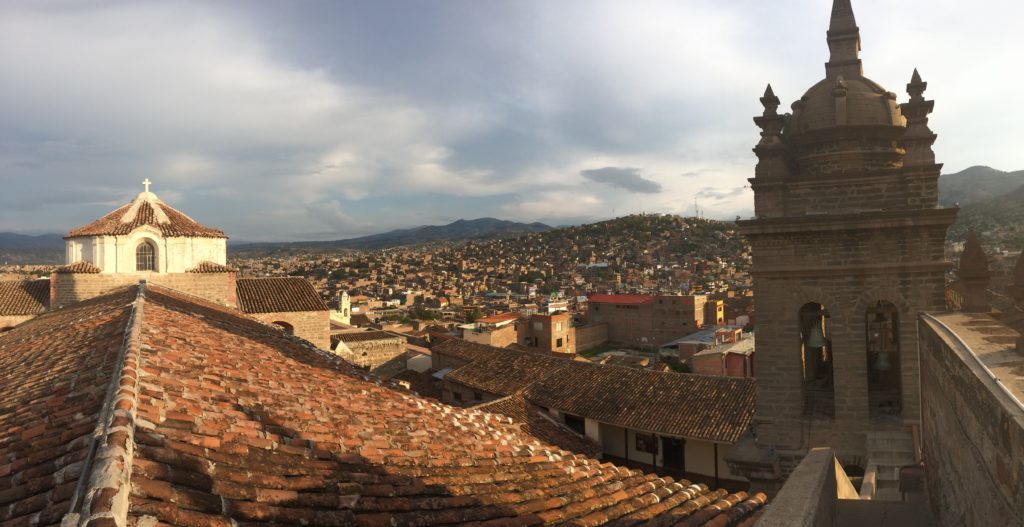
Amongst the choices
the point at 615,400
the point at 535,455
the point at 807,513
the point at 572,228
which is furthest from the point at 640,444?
the point at 572,228

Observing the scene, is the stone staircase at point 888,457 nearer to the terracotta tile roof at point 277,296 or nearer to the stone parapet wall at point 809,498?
the stone parapet wall at point 809,498

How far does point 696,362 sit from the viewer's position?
30.5m

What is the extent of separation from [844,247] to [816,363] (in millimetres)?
2638

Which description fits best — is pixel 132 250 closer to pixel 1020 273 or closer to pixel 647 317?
pixel 1020 273

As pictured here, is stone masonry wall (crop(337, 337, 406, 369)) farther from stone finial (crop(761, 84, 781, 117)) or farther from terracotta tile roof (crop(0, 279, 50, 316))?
stone finial (crop(761, 84, 781, 117))

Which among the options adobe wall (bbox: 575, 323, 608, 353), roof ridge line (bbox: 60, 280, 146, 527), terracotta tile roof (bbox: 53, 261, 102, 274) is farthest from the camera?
adobe wall (bbox: 575, 323, 608, 353)

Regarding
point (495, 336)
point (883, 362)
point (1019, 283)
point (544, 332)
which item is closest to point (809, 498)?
point (1019, 283)

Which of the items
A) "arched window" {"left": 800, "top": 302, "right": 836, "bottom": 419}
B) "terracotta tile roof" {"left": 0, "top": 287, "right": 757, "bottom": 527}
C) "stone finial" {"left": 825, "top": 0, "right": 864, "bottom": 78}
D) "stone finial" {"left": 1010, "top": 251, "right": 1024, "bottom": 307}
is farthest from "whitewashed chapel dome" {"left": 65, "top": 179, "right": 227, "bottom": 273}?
"stone finial" {"left": 1010, "top": 251, "right": 1024, "bottom": 307}

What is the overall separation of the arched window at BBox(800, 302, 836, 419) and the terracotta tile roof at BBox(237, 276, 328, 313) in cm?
1477

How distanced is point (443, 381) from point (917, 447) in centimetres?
1944

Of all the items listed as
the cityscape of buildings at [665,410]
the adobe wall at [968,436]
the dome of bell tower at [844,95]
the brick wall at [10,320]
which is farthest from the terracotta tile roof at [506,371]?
the adobe wall at [968,436]

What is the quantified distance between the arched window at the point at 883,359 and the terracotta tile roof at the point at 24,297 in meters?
20.5

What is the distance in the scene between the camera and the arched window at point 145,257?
53.6 feet

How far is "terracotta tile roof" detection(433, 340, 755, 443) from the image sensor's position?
1628 cm
